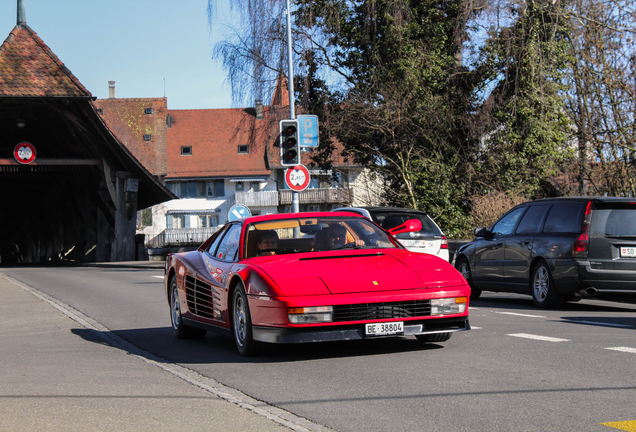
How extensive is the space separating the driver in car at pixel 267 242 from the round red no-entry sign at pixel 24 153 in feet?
90.9

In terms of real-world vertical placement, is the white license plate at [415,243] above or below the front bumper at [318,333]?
above

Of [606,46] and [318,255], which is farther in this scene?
[606,46]

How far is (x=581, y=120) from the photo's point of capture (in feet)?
95.7

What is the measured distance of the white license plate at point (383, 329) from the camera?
6.98 m

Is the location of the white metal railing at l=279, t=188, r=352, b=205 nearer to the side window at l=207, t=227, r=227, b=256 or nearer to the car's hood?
the side window at l=207, t=227, r=227, b=256

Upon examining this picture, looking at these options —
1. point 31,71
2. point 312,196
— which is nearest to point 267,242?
point 31,71

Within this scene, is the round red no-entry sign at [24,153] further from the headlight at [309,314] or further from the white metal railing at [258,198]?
the white metal railing at [258,198]

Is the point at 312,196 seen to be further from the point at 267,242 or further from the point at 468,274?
the point at 267,242

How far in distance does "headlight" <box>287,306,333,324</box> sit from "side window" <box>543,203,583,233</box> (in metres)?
5.91

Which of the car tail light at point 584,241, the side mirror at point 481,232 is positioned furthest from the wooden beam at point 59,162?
the car tail light at point 584,241

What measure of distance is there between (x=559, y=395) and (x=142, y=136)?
63046 mm

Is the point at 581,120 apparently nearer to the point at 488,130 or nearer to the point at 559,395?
the point at 488,130

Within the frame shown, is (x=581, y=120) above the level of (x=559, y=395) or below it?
above

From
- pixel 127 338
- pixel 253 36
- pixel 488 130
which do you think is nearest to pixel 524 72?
pixel 488 130
